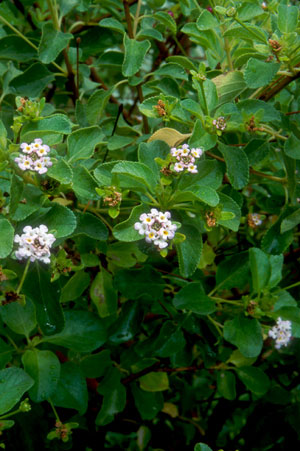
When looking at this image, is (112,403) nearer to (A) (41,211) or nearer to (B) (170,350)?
(B) (170,350)

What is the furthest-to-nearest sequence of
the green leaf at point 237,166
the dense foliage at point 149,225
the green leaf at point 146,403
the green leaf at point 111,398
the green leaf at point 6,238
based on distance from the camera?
the green leaf at point 146,403 → the green leaf at point 111,398 → the green leaf at point 237,166 → the dense foliage at point 149,225 → the green leaf at point 6,238

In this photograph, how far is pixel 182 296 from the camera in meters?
1.13

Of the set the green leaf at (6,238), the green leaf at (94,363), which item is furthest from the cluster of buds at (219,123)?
the green leaf at (94,363)

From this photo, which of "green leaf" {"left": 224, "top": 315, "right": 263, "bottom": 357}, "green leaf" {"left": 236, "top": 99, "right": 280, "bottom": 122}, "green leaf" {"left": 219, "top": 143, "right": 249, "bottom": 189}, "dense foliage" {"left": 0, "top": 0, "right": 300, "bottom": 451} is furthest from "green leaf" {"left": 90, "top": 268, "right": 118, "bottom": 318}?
"green leaf" {"left": 236, "top": 99, "right": 280, "bottom": 122}

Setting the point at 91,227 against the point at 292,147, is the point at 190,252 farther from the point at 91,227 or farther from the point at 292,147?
the point at 292,147

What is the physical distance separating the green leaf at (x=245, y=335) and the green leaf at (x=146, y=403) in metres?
0.39

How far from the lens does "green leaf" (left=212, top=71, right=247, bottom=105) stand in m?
1.04

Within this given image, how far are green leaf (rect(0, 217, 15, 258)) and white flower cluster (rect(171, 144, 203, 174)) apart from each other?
0.30 metres

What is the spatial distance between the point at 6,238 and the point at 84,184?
191 mm

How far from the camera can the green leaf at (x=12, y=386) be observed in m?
0.98

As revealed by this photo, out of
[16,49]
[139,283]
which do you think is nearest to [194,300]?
[139,283]

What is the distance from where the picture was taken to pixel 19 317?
3.86ft

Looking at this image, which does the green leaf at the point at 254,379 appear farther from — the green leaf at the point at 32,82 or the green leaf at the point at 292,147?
the green leaf at the point at 32,82

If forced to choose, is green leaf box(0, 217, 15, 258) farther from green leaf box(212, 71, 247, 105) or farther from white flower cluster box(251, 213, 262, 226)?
white flower cluster box(251, 213, 262, 226)
